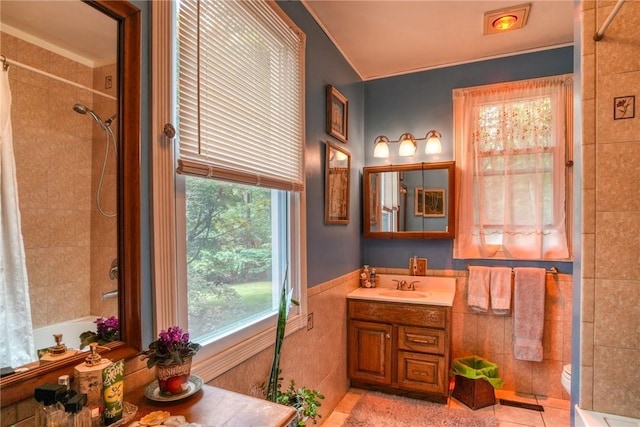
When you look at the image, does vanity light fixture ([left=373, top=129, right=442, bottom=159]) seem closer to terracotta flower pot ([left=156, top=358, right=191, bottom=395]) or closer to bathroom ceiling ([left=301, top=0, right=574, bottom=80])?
bathroom ceiling ([left=301, top=0, right=574, bottom=80])

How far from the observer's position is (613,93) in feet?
4.62

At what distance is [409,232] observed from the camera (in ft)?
10.0

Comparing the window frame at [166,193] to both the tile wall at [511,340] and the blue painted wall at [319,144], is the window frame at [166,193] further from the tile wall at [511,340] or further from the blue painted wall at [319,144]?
the tile wall at [511,340]

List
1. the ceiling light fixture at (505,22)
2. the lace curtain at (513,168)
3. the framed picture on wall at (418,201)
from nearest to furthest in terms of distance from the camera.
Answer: the ceiling light fixture at (505,22), the lace curtain at (513,168), the framed picture on wall at (418,201)

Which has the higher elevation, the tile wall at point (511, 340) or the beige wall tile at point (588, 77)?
the beige wall tile at point (588, 77)

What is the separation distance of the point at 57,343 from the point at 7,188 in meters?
0.42

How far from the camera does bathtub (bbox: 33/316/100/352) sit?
0.87 metres

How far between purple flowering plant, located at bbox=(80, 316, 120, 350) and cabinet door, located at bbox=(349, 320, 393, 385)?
6.79 ft

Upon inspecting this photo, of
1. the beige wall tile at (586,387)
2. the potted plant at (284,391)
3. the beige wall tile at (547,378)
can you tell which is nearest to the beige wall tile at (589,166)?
the beige wall tile at (586,387)

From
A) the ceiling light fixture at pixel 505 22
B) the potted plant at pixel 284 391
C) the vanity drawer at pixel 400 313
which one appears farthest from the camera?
the vanity drawer at pixel 400 313

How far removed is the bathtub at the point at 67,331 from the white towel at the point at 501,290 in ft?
9.17

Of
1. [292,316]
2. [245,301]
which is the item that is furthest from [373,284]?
[245,301]

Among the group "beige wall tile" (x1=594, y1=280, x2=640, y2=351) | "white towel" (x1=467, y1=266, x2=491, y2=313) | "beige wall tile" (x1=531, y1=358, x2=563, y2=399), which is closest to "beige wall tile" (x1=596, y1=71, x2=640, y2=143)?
"beige wall tile" (x1=594, y1=280, x2=640, y2=351)

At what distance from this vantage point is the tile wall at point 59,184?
859 millimetres
